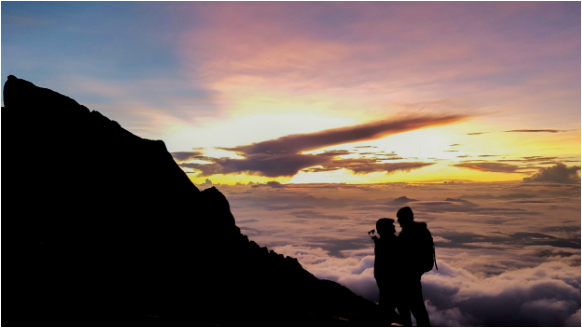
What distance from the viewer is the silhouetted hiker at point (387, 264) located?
7954 mm

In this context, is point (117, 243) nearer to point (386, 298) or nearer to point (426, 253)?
point (386, 298)

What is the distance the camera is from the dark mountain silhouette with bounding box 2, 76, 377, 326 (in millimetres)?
9539

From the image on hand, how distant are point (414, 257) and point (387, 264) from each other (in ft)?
2.11

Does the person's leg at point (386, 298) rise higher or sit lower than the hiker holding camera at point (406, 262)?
lower

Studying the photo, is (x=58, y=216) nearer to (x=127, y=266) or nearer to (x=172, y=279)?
(x=127, y=266)

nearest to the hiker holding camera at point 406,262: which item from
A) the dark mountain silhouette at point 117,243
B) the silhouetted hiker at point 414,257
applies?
the silhouetted hiker at point 414,257

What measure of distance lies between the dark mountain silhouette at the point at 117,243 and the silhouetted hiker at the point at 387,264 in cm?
182

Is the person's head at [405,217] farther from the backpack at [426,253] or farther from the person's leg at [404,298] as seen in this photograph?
the person's leg at [404,298]

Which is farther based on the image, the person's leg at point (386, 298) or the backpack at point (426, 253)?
the person's leg at point (386, 298)

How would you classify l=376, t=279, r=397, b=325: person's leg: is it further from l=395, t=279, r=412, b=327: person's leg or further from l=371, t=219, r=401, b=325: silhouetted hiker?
l=395, t=279, r=412, b=327: person's leg

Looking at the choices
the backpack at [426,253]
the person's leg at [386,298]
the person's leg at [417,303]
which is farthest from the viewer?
the person's leg at [386,298]

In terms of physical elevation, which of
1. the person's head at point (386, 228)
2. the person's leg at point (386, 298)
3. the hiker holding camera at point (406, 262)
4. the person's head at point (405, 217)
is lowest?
the person's leg at point (386, 298)

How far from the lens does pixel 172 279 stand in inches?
542

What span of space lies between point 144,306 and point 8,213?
8.75 meters
